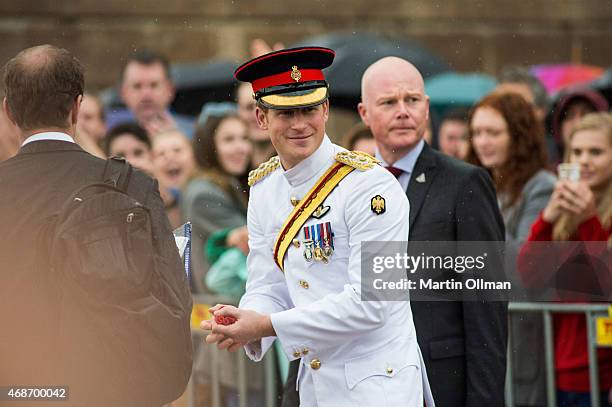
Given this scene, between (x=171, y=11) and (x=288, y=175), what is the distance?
4873 mm

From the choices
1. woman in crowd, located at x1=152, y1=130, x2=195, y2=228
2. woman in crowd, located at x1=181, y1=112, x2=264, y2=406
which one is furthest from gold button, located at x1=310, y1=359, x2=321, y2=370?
woman in crowd, located at x1=152, y1=130, x2=195, y2=228

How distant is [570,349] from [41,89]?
10.7 ft

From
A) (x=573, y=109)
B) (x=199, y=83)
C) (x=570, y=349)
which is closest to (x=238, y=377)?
(x=570, y=349)

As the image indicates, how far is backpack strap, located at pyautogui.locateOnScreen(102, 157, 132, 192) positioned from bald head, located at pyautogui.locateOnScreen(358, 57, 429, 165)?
59.5 inches

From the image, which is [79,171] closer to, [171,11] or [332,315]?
[332,315]

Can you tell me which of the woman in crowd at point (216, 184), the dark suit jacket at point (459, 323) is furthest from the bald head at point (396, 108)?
the woman in crowd at point (216, 184)

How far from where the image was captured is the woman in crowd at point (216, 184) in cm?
682

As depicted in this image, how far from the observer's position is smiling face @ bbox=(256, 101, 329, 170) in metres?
4.12

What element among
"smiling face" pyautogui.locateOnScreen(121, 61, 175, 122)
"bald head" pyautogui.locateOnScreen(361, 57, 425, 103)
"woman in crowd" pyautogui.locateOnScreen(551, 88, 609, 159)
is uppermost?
"smiling face" pyautogui.locateOnScreen(121, 61, 175, 122)

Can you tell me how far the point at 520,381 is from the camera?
6.25 metres

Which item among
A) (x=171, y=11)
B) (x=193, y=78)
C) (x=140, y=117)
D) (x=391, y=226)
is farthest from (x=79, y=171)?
(x=193, y=78)

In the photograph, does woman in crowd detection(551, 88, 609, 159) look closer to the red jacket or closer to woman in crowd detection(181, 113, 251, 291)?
the red jacket

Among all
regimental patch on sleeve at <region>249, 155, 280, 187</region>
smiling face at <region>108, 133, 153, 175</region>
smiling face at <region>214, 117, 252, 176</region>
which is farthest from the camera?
smiling face at <region>108, 133, 153, 175</region>

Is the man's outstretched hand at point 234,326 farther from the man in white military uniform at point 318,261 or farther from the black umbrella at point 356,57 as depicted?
the black umbrella at point 356,57
